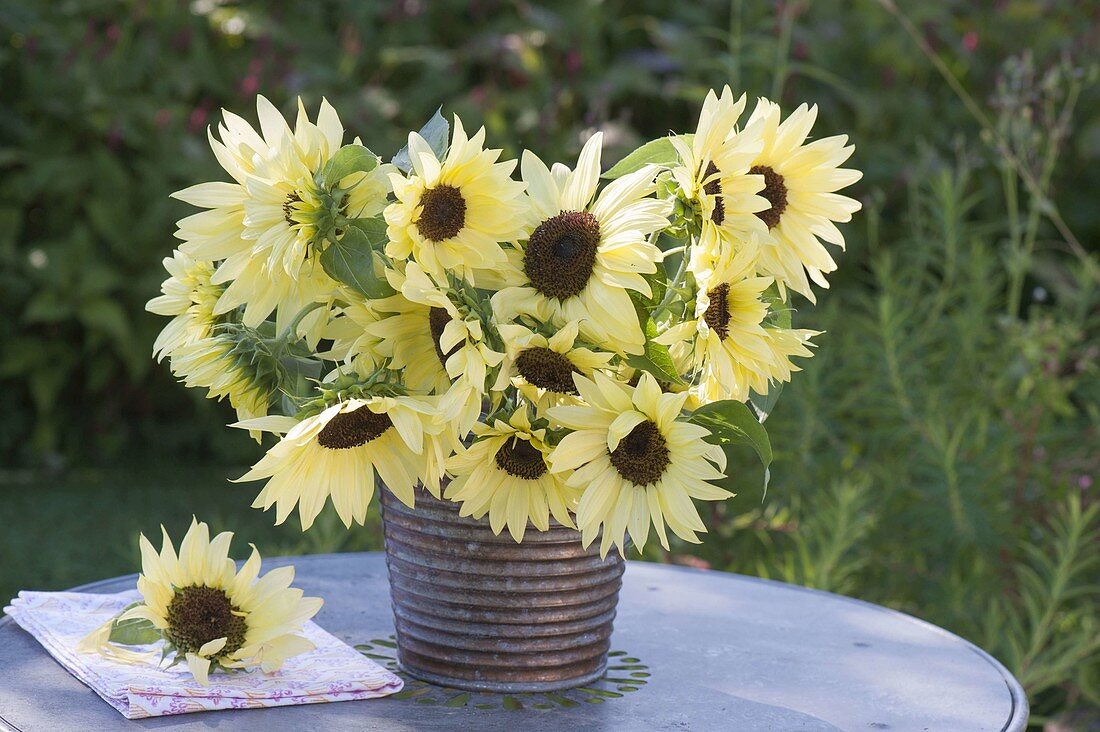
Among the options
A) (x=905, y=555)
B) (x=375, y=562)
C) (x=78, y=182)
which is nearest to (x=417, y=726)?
(x=375, y=562)

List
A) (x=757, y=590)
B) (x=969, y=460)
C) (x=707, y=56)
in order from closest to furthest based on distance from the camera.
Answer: (x=757, y=590), (x=969, y=460), (x=707, y=56)

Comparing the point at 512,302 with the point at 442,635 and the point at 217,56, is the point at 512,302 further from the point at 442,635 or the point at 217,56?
the point at 217,56

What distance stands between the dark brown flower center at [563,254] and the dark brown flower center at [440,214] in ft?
0.23

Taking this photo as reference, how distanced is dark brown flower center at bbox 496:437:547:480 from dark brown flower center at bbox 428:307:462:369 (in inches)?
3.5

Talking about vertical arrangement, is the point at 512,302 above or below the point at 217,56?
below

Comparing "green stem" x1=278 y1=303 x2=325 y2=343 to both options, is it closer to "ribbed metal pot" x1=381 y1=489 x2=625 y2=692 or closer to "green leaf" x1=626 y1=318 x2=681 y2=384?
"ribbed metal pot" x1=381 y1=489 x2=625 y2=692

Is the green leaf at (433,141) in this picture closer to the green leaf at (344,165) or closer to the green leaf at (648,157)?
the green leaf at (344,165)

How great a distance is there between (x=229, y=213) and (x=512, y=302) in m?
0.24

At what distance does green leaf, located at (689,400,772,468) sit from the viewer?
1106 mm

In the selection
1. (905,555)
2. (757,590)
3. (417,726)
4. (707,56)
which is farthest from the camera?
(707,56)

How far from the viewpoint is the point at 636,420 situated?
1.04m

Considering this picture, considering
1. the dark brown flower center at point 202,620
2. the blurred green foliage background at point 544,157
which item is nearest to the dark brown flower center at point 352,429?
the dark brown flower center at point 202,620

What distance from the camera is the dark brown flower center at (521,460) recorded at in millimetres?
1109

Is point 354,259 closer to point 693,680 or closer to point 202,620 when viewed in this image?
point 202,620
